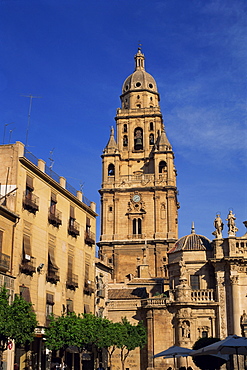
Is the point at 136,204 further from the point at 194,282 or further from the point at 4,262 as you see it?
the point at 4,262

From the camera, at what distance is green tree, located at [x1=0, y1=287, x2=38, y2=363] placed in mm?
27281

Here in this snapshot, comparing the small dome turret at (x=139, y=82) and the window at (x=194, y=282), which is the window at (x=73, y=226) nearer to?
the window at (x=194, y=282)

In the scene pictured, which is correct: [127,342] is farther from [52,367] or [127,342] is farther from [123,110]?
[123,110]

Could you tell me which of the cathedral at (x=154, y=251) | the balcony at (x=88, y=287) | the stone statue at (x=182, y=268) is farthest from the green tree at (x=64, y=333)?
the stone statue at (x=182, y=268)

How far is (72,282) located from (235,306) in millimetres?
16538

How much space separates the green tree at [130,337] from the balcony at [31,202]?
1323 cm

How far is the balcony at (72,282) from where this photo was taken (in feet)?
141

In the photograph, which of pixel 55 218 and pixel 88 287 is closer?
pixel 55 218

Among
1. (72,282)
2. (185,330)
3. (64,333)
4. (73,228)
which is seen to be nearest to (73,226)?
(73,228)

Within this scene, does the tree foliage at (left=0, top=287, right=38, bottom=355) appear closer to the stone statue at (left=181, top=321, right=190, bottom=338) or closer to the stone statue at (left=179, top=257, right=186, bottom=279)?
the stone statue at (left=181, top=321, right=190, bottom=338)

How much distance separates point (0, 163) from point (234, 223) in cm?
2591

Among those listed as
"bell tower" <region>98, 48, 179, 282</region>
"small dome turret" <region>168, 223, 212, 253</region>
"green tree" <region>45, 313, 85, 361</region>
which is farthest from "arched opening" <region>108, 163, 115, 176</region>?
"green tree" <region>45, 313, 85, 361</region>

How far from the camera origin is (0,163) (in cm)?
3722

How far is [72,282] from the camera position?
143 ft
